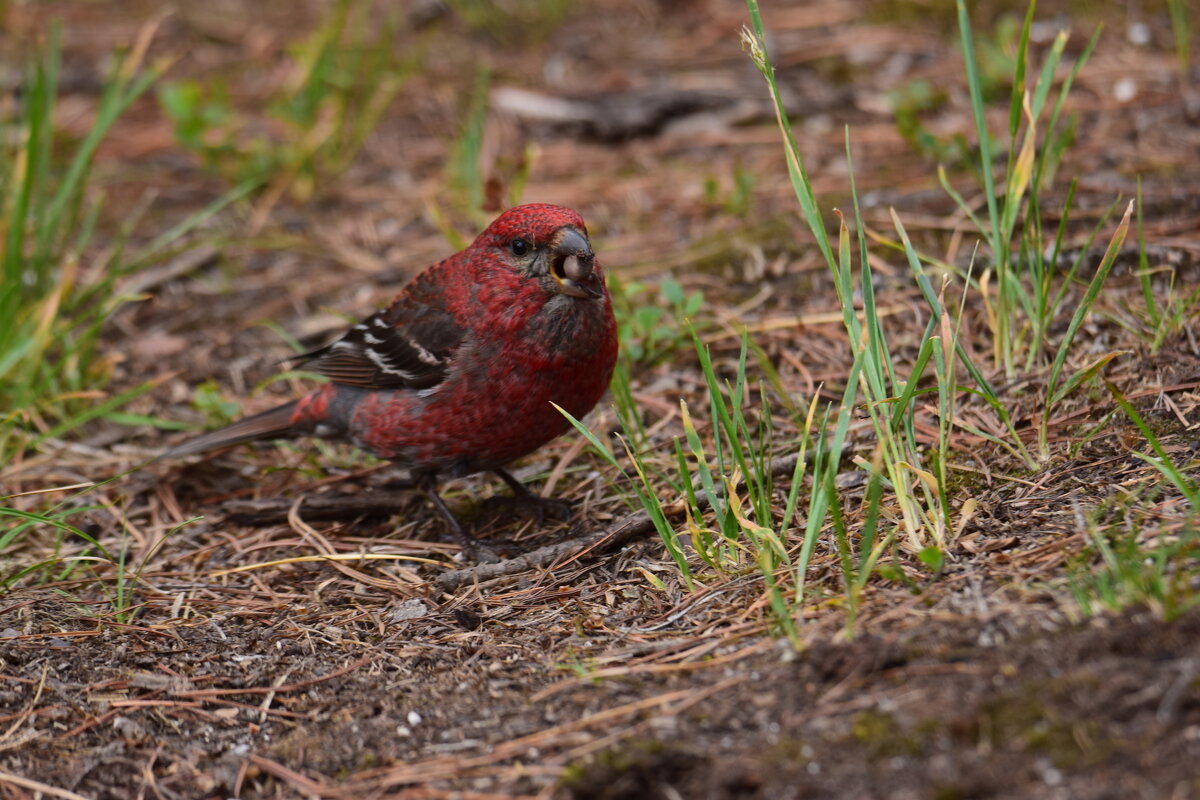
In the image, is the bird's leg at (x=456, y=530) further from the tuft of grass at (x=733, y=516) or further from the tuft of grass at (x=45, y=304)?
the tuft of grass at (x=45, y=304)

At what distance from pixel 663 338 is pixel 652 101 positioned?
2.40m

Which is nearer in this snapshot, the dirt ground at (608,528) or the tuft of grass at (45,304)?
the dirt ground at (608,528)

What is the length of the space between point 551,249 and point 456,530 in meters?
0.99

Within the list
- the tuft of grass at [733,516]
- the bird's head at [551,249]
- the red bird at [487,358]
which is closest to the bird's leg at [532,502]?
the red bird at [487,358]

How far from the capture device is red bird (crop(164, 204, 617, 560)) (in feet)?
12.0

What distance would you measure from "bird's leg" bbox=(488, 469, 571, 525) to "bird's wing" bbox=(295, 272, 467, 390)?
1.44 feet

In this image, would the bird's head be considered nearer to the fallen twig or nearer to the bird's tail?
the fallen twig

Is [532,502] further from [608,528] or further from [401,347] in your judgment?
[401,347]

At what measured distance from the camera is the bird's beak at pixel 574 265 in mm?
3621

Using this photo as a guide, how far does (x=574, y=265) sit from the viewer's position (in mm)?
3627

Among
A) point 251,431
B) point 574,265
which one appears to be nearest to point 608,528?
point 574,265

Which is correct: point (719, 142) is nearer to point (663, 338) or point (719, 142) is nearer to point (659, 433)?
point (663, 338)

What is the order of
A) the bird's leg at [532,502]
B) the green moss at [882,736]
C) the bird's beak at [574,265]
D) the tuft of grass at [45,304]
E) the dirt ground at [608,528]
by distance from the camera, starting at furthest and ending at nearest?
1. the tuft of grass at [45,304]
2. the bird's leg at [532,502]
3. the bird's beak at [574,265]
4. the dirt ground at [608,528]
5. the green moss at [882,736]

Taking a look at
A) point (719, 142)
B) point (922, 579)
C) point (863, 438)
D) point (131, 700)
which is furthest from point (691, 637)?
point (719, 142)
